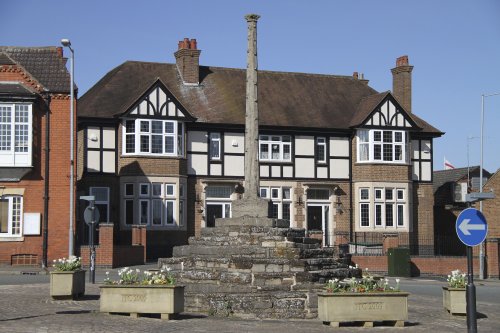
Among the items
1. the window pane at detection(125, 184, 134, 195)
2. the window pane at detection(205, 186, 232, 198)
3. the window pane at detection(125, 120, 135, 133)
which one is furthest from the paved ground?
the window pane at detection(205, 186, 232, 198)

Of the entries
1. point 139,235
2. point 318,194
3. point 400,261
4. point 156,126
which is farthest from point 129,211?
point 400,261

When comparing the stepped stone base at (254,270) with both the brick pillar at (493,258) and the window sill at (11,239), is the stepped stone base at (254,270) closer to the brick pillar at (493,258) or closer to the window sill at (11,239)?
the window sill at (11,239)

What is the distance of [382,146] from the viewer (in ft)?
142

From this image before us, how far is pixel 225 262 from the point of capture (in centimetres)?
1948

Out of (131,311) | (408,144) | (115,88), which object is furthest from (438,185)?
(131,311)

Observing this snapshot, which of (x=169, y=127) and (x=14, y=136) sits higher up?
(x=169, y=127)

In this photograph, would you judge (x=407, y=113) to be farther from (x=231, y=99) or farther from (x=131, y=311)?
(x=131, y=311)

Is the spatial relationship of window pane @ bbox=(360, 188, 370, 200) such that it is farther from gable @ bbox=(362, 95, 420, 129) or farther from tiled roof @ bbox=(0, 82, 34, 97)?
tiled roof @ bbox=(0, 82, 34, 97)

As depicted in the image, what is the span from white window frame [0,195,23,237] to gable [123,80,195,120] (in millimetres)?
7656

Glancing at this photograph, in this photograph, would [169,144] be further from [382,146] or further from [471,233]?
[471,233]

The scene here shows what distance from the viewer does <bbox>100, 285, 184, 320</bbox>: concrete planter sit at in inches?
651

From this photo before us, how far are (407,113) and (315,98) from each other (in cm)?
550

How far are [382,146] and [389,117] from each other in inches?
65.3

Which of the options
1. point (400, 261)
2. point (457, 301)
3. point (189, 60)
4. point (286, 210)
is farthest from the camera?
point (189, 60)
